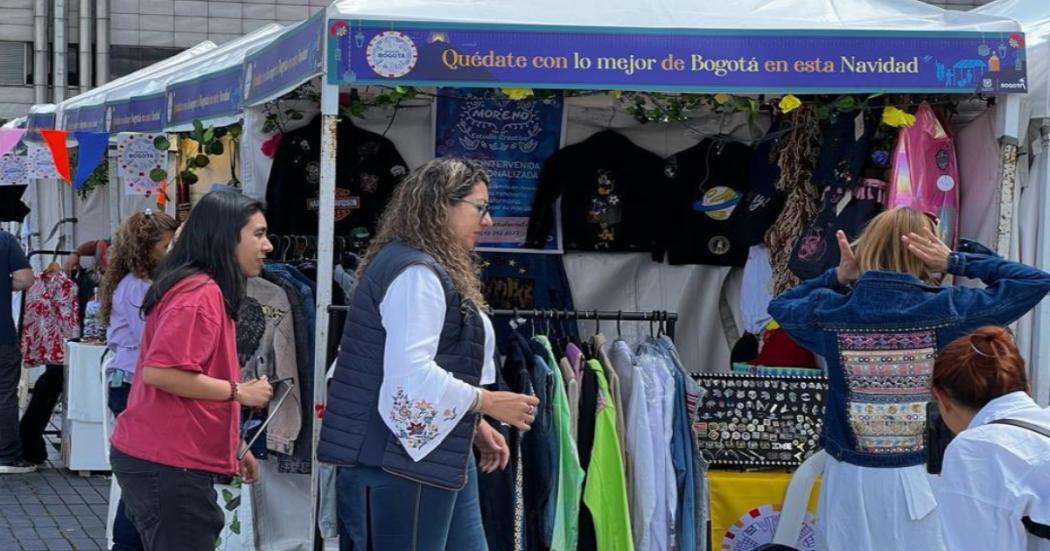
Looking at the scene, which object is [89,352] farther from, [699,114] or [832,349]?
[832,349]

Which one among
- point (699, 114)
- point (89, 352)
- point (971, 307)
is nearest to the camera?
point (971, 307)

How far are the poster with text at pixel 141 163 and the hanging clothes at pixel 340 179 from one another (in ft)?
9.20

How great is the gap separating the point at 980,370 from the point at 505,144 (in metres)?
4.11

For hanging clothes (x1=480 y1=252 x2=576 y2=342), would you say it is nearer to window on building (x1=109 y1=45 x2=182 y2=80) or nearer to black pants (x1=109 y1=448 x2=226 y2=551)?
black pants (x1=109 y1=448 x2=226 y2=551)

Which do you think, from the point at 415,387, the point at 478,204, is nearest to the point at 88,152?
the point at 478,204

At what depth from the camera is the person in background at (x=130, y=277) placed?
687cm

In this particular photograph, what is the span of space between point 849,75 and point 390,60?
1.78m

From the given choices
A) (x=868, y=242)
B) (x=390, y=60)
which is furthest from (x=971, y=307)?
(x=390, y=60)

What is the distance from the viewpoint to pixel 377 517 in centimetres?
434

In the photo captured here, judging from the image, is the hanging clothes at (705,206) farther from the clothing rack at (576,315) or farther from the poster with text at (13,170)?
the poster with text at (13,170)

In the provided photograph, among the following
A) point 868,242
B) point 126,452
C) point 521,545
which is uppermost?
point 868,242

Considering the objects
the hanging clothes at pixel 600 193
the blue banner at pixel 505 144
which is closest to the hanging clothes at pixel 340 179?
the blue banner at pixel 505 144

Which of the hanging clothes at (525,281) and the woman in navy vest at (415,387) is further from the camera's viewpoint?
the hanging clothes at (525,281)

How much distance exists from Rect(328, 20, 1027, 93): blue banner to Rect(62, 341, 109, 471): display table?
442 cm
